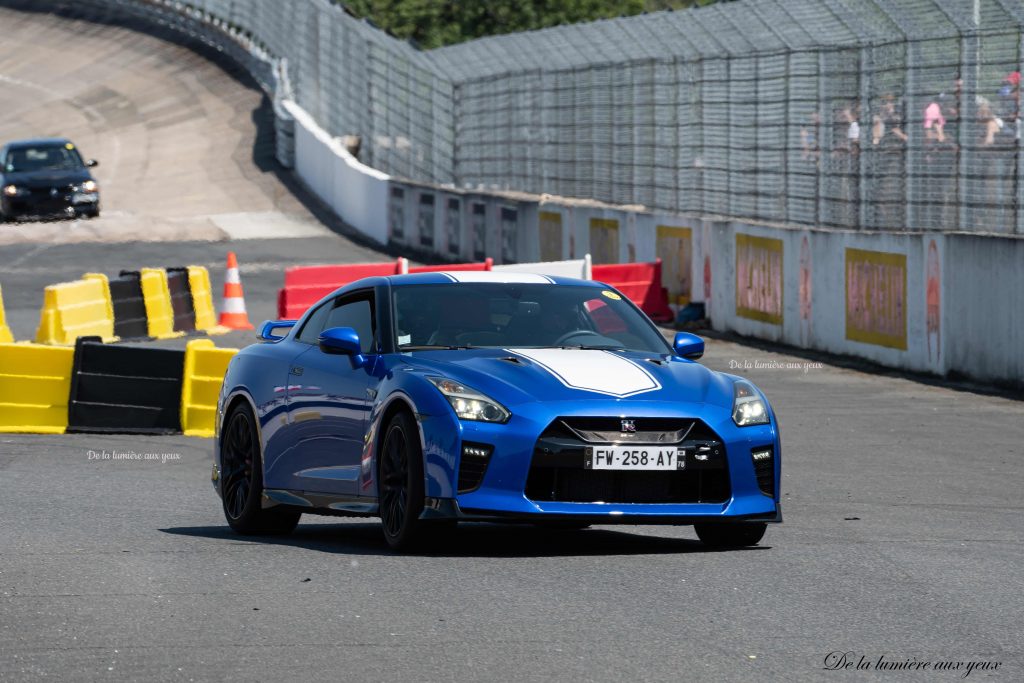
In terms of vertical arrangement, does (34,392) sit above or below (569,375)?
below

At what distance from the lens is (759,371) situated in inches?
791

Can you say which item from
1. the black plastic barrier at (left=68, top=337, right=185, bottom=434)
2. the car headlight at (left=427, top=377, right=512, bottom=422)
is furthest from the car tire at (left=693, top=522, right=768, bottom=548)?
the black plastic barrier at (left=68, top=337, right=185, bottom=434)

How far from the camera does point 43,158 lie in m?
41.9

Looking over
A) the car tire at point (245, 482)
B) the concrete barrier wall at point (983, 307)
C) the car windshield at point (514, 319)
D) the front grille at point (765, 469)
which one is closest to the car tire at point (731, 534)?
the front grille at point (765, 469)

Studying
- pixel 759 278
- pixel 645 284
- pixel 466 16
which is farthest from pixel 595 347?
pixel 466 16

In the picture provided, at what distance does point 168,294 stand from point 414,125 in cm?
1707

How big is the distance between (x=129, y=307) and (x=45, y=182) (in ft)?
60.1

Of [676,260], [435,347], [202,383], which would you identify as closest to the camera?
[435,347]

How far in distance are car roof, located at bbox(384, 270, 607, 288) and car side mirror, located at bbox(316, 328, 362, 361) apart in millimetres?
566

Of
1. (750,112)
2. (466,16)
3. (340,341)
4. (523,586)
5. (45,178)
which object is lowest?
(523,586)

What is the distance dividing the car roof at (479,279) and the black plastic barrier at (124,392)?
645cm

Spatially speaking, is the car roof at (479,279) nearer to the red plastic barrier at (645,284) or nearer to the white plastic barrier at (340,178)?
the red plastic barrier at (645,284)

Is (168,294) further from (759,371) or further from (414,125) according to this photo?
(414,125)

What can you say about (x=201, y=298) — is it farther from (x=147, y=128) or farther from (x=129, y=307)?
(x=147, y=128)
